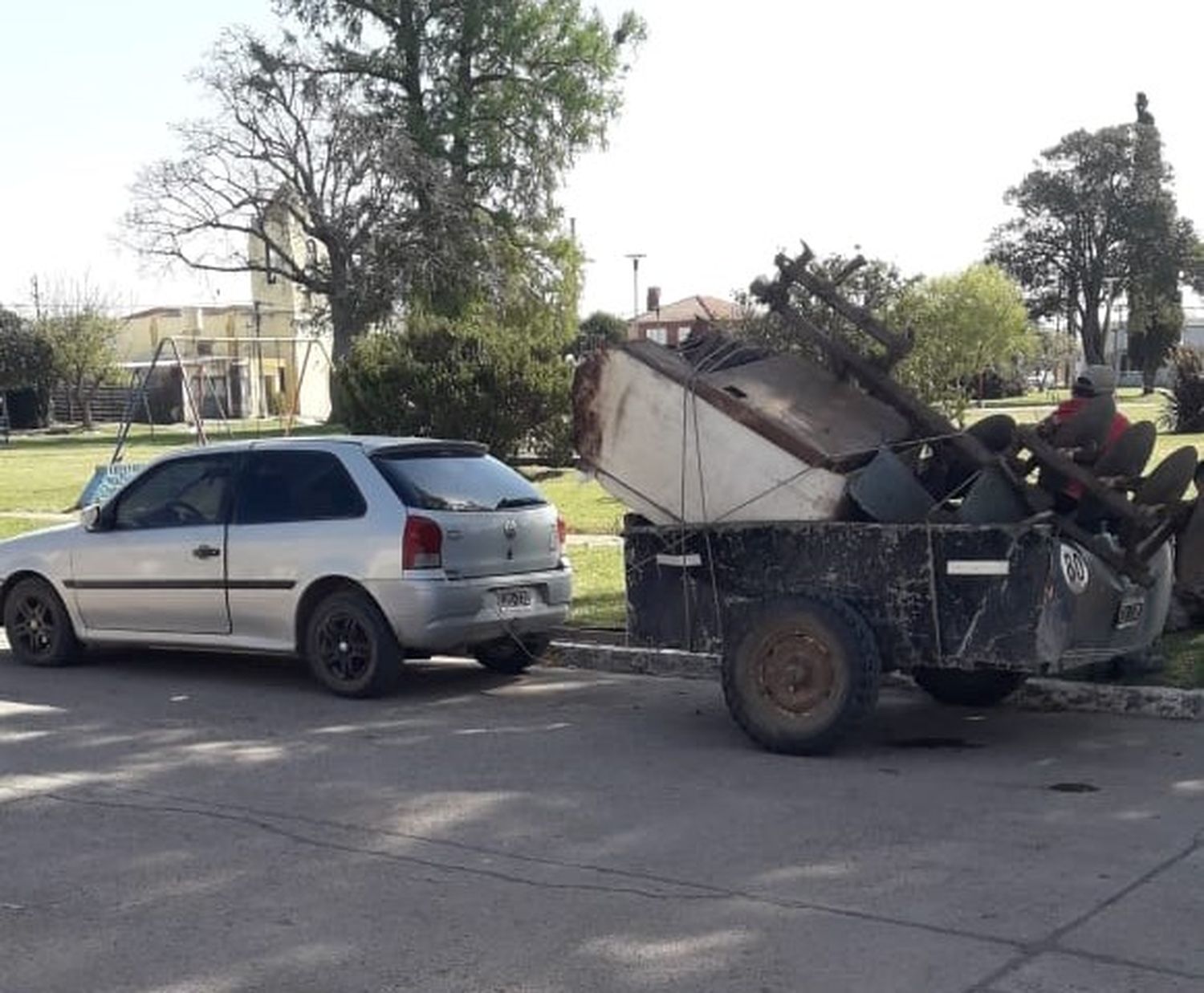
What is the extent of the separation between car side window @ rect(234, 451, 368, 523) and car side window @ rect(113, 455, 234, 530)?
0.20 m

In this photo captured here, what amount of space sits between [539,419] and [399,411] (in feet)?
7.63

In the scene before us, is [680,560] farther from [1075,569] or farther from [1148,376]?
[1148,376]

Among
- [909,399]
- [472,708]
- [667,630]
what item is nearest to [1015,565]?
[909,399]

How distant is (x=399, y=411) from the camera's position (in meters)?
24.0

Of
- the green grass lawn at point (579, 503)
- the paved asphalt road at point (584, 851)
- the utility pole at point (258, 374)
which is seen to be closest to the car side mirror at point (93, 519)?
the paved asphalt road at point (584, 851)

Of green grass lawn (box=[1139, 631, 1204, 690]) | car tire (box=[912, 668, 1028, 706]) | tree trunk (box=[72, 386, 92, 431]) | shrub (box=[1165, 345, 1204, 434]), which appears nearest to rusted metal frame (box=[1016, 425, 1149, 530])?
car tire (box=[912, 668, 1028, 706])

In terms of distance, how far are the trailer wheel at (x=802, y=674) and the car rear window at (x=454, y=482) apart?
2.40m

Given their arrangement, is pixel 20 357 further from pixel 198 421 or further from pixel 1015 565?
pixel 1015 565

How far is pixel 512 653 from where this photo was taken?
Result: 1002 centimetres

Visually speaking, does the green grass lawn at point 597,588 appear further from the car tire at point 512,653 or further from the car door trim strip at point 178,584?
the car door trim strip at point 178,584

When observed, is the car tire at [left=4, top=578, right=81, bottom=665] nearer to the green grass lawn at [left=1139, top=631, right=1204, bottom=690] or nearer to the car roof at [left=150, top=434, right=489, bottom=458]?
the car roof at [left=150, top=434, right=489, bottom=458]

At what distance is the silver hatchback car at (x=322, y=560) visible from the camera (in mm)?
9000

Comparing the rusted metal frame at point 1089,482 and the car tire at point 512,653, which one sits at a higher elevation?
the rusted metal frame at point 1089,482

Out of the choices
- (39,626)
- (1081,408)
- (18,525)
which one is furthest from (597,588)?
(18,525)
